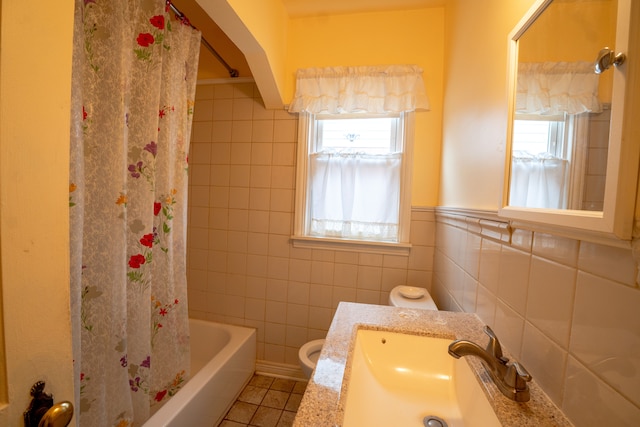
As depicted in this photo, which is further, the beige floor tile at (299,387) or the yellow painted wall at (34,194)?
the beige floor tile at (299,387)

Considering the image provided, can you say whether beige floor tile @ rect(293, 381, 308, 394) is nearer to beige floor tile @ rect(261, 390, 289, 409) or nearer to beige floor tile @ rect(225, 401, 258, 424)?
beige floor tile @ rect(261, 390, 289, 409)

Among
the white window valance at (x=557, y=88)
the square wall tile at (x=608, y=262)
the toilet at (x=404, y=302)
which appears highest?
the white window valance at (x=557, y=88)

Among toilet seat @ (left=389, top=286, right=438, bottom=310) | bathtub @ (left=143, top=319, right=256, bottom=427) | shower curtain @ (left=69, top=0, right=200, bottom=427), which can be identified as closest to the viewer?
shower curtain @ (left=69, top=0, right=200, bottom=427)

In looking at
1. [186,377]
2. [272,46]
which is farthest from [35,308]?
[272,46]

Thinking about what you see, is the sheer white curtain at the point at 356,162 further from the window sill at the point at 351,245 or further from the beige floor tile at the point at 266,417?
the beige floor tile at the point at 266,417

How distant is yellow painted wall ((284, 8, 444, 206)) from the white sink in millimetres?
1025

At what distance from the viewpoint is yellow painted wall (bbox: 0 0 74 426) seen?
35cm

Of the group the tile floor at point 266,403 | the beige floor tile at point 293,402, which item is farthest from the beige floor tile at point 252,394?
the beige floor tile at point 293,402

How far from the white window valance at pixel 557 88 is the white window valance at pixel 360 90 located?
0.92 meters

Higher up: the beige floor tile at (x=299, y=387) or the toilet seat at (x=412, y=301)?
the toilet seat at (x=412, y=301)

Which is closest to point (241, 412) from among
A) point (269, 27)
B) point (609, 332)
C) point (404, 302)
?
point (404, 302)

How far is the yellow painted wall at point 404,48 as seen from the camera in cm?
160

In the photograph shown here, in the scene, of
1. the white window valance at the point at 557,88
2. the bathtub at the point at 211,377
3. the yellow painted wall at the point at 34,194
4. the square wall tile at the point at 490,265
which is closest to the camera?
the yellow painted wall at the point at 34,194

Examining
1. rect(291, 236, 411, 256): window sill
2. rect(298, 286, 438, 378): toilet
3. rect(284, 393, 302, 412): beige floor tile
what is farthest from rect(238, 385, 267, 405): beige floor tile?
rect(291, 236, 411, 256): window sill
